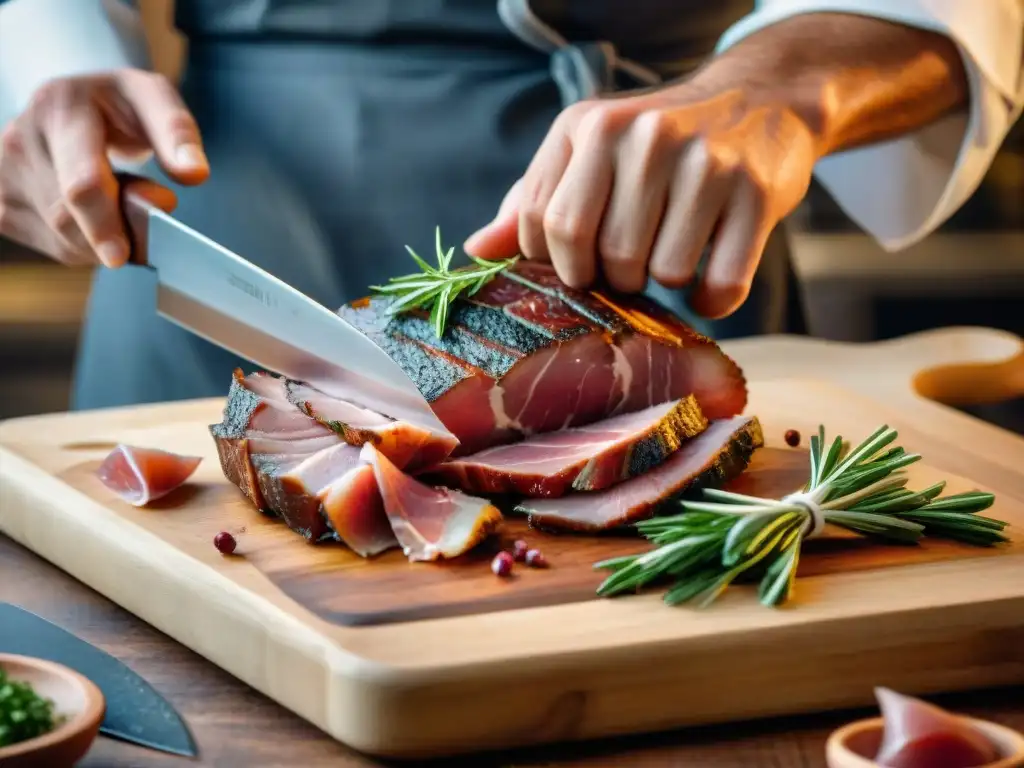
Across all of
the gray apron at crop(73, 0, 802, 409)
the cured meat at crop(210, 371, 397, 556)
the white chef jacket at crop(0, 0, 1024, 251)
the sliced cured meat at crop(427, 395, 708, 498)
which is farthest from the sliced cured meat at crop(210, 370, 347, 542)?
the white chef jacket at crop(0, 0, 1024, 251)

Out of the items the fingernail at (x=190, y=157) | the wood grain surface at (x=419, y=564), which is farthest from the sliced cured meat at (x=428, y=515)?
the fingernail at (x=190, y=157)

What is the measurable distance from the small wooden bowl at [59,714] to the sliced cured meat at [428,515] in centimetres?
65

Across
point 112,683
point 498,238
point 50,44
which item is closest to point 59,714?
point 112,683

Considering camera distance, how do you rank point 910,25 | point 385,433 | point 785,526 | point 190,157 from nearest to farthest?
point 785,526
point 385,433
point 190,157
point 910,25

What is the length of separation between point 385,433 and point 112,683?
0.71m

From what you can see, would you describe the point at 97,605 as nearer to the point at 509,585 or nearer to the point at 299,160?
the point at 509,585

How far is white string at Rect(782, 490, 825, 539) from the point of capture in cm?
219

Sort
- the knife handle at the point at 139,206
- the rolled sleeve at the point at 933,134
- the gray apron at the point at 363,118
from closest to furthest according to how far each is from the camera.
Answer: the knife handle at the point at 139,206
the rolled sleeve at the point at 933,134
the gray apron at the point at 363,118

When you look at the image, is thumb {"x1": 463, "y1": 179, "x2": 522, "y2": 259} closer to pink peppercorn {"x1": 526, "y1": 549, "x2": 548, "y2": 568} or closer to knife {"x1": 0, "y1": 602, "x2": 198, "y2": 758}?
pink peppercorn {"x1": 526, "y1": 549, "x2": 548, "y2": 568}

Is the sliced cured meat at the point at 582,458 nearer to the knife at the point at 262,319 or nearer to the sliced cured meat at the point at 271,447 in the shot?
the knife at the point at 262,319

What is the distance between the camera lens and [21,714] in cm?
160

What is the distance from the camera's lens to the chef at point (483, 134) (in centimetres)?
266

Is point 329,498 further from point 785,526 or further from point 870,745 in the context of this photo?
point 870,745

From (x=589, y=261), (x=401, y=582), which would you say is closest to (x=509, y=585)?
(x=401, y=582)
